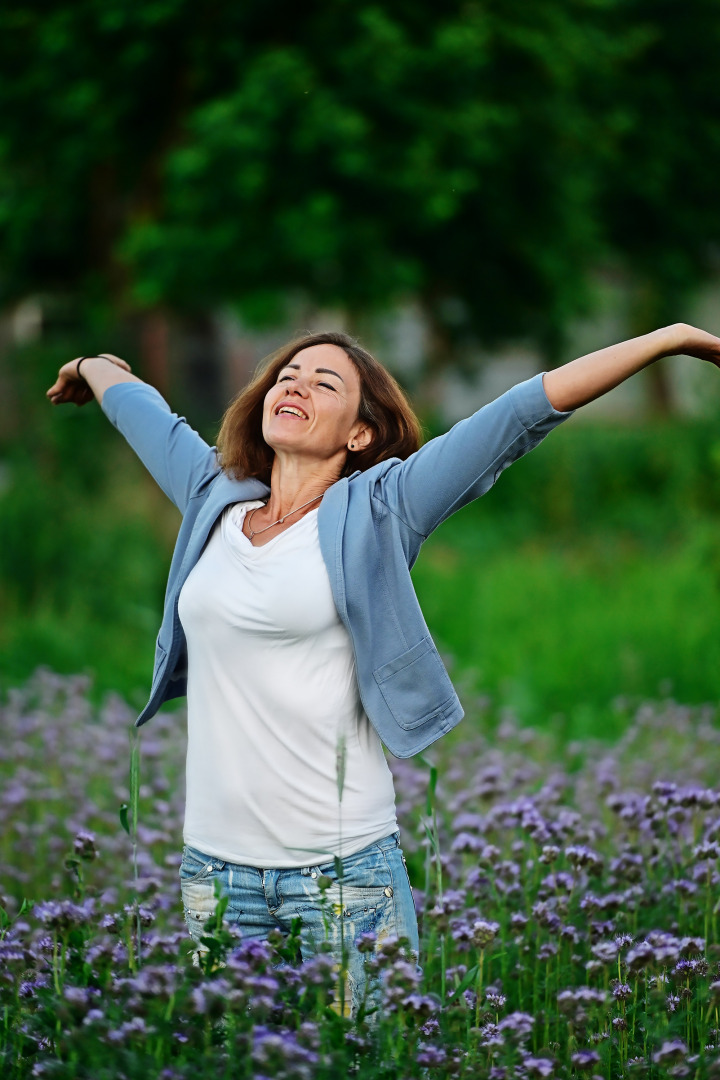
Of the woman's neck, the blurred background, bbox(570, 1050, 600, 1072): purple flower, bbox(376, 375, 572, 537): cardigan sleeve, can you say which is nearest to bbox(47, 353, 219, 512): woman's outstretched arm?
the woman's neck

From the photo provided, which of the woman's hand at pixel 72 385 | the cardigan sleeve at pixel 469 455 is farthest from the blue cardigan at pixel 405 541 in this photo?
the woman's hand at pixel 72 385

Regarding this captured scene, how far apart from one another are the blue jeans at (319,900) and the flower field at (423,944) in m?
0.07

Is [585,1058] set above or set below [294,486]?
below

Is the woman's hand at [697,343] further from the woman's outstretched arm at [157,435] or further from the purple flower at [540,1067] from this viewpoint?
the purple flower at [540,1067]

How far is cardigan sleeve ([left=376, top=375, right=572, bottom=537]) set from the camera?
247 centimetres

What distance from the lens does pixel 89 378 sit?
329 centimetres

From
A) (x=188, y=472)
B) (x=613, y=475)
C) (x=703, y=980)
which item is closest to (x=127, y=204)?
(x=613, y=475)

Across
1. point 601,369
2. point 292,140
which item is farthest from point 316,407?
point 292,140

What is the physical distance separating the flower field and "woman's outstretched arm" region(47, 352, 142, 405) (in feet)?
3.12

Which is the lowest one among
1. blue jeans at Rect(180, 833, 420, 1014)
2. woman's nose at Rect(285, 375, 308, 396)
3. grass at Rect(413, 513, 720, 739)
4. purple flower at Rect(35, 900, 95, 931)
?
purple flower at Rect(35, 900, 95, 931)

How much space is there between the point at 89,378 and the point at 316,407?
79cm

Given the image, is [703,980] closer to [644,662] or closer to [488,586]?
[644,662]

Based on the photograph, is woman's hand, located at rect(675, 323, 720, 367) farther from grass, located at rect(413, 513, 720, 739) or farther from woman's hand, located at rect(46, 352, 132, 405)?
grass, located at rect(413, 513, 720, 739)

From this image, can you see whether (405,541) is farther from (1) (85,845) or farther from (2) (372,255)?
(2) (372,255)
